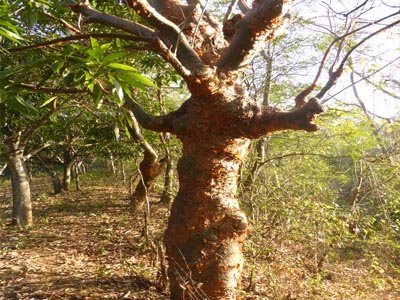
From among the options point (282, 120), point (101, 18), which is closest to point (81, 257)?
point (101, 18)

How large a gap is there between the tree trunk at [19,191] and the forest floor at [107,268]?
30 centimetres

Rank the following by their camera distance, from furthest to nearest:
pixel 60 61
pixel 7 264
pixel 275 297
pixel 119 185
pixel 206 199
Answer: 1. pixel 119 185
2. pixel 7 264
3. pixel 275 297
4. pixel 206 199
5. pixel 60 61

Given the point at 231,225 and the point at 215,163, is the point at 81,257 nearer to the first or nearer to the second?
the point at 231,225

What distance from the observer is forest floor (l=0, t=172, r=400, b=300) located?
3.49m

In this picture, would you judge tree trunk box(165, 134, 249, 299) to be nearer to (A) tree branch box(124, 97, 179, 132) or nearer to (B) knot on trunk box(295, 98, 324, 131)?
(A) tree branch box(124, 97, 179, 132)

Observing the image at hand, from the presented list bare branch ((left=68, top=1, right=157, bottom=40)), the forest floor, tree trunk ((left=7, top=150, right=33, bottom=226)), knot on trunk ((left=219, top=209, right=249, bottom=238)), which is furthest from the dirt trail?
bare branch ((left=68, top=1, right=157, bottom=40))

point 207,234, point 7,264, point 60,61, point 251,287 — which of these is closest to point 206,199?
point 207,234

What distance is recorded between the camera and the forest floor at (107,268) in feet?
11.4

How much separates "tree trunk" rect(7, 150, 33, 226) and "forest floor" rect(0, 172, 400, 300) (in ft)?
0.97

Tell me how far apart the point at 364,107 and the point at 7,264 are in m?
8.06

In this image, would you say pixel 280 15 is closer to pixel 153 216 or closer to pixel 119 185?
pixel 153 216

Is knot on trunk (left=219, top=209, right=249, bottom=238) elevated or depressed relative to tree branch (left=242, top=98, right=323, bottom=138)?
depressed

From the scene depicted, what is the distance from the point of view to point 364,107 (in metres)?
7.43

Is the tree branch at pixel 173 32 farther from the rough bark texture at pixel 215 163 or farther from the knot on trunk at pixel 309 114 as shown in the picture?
the knot on trunk at pixel 309 114
